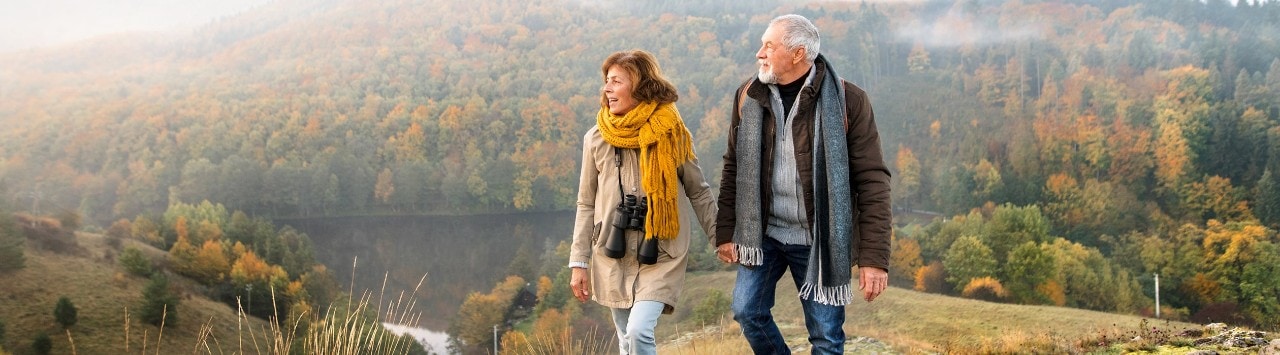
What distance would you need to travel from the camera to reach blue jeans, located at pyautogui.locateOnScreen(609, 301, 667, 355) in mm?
3822

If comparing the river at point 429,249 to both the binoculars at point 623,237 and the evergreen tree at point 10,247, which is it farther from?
the binoculars at point 623,237

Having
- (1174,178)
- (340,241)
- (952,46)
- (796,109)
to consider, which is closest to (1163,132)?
(1174,178)

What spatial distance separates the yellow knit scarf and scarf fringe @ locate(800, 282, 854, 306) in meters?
0.68

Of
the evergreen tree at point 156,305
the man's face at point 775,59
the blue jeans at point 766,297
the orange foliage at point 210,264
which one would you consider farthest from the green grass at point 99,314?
the man's face at point 775,59

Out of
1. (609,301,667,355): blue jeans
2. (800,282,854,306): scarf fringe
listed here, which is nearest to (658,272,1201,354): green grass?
(609,301,667,355): blue jeans

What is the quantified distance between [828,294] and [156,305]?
30749mm

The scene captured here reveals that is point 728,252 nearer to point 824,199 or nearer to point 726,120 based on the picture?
point 824,199

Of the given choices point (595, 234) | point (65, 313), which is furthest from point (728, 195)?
point (65, 313)

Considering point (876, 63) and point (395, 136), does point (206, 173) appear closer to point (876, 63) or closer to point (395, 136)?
point (395, 136)

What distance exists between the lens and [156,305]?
29531 mm

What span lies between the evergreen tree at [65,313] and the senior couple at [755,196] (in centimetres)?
2949

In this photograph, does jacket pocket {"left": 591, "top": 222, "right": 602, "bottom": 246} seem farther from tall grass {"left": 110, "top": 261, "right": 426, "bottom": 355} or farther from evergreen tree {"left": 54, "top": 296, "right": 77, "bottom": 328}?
evergreen tree {"left": 54, "top": 296, "right": 77, "bottom": 328}

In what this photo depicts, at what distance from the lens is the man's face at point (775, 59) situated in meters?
3.60

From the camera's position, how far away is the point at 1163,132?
124 ft
